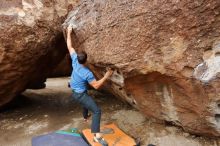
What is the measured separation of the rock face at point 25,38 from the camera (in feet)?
21.0

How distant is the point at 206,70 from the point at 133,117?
6.50 ft

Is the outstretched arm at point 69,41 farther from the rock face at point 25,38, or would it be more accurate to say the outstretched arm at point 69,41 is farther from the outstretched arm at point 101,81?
the rock face at point 25,38

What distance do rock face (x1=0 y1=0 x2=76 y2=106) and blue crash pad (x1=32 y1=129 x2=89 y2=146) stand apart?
1.60 meters

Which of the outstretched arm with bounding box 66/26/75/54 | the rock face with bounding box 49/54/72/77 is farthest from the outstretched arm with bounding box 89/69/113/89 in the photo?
the rock face with bounding box 49/54/72/77

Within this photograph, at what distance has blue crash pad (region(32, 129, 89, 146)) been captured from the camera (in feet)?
18.3

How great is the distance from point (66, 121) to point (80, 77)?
145 centimetres

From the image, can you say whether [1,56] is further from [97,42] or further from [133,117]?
[133,117]

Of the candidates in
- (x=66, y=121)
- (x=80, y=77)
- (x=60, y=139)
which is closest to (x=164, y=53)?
(x=80, y=77)

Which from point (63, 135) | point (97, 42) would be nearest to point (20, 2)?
point (97, 42)

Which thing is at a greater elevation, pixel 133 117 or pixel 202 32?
pixel 202 32

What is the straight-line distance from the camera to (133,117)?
20.6ft

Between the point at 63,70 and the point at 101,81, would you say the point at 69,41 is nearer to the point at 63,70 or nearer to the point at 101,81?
the point at 101,81

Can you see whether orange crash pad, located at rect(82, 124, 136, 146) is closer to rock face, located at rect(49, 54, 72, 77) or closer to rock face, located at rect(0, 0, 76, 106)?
rock face, located at rect(0, 0, 76, 106)

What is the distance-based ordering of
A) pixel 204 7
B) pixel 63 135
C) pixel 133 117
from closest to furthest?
1. pixel 204 7
2. pixel 63 135
3. pixel 133 117
